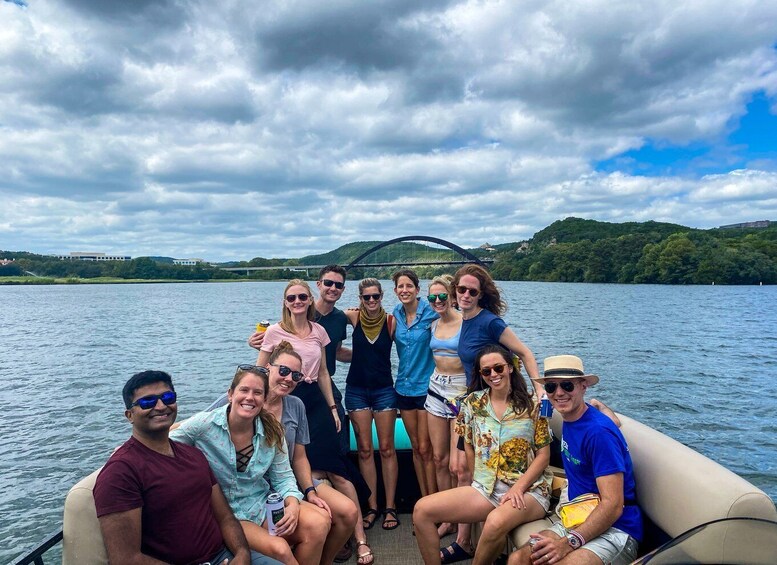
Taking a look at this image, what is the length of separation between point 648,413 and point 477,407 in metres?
10.8

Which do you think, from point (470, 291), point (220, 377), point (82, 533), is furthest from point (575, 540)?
point (220, 377)

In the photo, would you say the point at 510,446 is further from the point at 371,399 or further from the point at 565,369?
the point at 371,399

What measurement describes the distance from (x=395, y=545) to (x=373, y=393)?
3.39ft

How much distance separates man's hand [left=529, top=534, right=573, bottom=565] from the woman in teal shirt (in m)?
1.40

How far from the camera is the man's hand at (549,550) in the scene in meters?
2.45

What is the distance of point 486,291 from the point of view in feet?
11.8

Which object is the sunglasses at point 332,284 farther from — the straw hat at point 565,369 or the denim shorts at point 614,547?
the denim shorts at point 614,547

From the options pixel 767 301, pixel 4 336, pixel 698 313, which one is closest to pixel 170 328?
pixel 4 336

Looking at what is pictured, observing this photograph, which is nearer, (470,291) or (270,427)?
(270,427)

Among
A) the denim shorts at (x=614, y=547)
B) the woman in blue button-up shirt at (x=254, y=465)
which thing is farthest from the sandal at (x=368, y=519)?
the denim shorts at (x=614, y=547)

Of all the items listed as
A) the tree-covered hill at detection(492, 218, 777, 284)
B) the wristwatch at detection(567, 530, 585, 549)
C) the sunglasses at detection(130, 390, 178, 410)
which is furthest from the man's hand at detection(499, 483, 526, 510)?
the tree-covered hill at detection(492, 218, 777, 284)

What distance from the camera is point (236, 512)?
2783 mm

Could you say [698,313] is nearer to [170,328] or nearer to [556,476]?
[170,328]

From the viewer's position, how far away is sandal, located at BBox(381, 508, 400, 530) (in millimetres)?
3883
